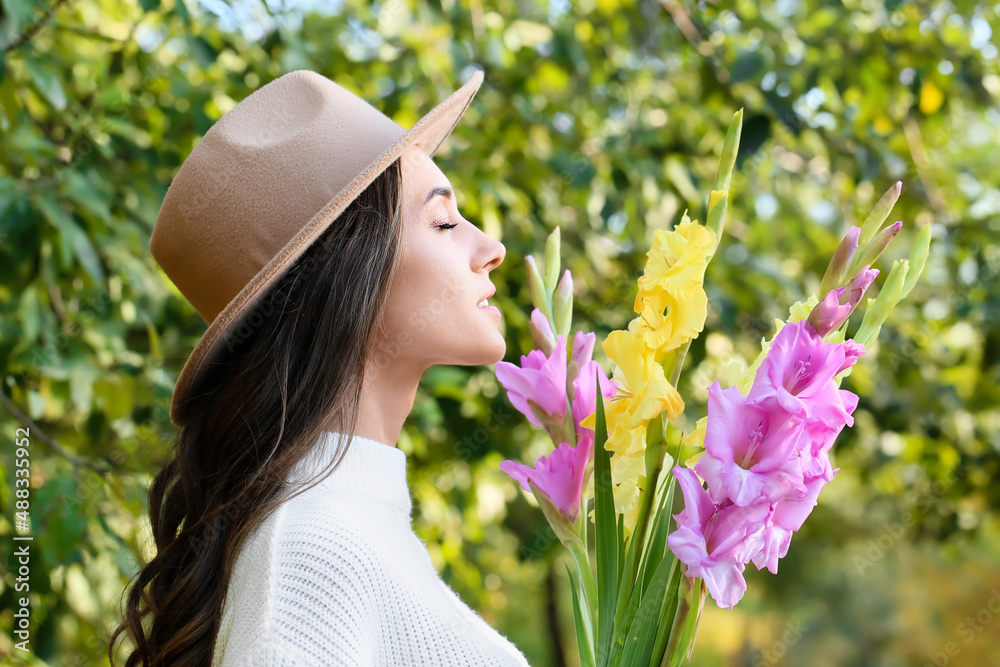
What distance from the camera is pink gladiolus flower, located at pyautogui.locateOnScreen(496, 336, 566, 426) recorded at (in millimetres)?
826

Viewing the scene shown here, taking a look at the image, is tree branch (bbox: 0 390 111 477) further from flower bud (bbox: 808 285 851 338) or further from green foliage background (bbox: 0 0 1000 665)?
flower bud (bbox: 808 285 851 338)

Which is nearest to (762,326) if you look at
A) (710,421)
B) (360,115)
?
(360,115)

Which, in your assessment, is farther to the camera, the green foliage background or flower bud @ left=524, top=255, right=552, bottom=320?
the green foliage background

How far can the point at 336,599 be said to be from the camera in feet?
2.54

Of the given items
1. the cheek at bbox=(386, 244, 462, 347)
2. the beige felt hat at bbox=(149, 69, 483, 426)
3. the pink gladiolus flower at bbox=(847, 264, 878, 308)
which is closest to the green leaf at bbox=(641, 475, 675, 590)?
the pink gladiolus flower at bbox=(847, 264, 878, 308)

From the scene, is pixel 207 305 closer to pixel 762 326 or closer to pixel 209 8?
pixel 209 8

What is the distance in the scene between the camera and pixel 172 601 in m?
0.93

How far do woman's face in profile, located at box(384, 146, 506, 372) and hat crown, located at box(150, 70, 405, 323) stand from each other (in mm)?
90

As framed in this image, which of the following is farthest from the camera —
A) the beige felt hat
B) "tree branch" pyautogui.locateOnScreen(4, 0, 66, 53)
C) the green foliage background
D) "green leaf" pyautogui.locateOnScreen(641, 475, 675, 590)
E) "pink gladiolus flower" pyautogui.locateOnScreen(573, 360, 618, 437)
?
the green foliage background

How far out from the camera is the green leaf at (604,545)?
0.73m

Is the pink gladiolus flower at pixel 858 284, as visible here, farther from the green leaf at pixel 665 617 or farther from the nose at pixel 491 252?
the nose at pixel 491 252

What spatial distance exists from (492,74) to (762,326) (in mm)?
966

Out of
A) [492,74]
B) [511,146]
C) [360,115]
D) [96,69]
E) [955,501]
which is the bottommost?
[955,501]

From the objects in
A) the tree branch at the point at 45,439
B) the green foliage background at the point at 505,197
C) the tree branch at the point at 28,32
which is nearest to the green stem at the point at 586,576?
the green foliage background at the point at 505,197
